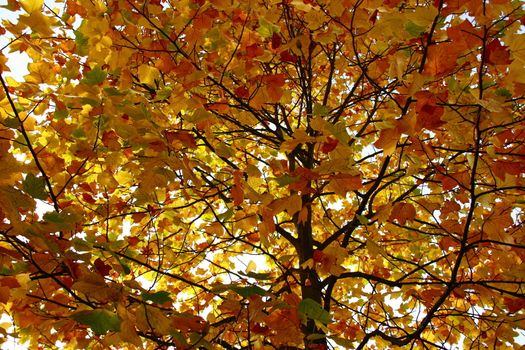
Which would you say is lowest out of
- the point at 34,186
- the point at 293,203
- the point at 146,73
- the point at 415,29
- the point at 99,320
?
the point at 99,320

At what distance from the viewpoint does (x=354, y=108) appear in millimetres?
4840

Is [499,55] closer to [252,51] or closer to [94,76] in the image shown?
[252,51]

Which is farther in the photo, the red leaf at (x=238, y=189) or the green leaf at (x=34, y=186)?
the red leaf at (x=238, y=189)

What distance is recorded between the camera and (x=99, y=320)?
4.36ft

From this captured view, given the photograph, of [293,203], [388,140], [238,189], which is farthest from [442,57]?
[238,189]

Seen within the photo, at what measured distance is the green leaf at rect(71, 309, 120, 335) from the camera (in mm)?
1309

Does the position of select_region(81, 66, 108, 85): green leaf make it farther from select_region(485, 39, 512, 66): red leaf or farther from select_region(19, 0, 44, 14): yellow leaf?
select_region(485, 39, 512, 66): red leaf

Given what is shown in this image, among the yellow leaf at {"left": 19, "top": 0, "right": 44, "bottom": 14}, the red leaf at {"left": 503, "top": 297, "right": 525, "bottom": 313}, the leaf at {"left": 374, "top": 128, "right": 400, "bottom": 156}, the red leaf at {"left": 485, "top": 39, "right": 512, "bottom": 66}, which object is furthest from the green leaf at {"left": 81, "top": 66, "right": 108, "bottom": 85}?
the red leaf at {"left": 503, "top": 297, "right": 525, "bottom": 313}

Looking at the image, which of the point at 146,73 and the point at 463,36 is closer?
the point at 463,36

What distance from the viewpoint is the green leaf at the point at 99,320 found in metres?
1.31

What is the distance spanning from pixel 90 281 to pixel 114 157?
131 centimetres

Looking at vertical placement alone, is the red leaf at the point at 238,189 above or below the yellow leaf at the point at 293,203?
above

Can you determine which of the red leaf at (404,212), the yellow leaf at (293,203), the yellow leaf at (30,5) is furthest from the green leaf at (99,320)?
the red leaf at (404,212)

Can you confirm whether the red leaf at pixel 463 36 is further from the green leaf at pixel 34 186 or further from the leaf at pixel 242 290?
the green leaf at pixel 34 186
